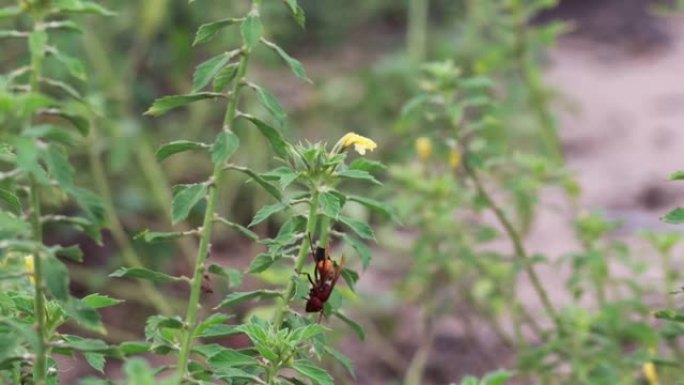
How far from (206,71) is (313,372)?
0.36 metres

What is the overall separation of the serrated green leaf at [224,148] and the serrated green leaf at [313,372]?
25 cm

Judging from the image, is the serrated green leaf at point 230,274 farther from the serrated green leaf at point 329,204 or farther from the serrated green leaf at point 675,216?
the serrated green leaf at point 675,216

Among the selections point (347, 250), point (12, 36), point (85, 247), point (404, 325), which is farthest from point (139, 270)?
point (85, 247)

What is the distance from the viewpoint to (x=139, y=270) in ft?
4.23

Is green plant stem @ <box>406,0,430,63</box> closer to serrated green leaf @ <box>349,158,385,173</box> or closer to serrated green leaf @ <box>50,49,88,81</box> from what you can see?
serrated green leaf @ <box>349,158,385,173</box>

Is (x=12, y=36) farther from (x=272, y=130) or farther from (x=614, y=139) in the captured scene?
(x=614, y=139)

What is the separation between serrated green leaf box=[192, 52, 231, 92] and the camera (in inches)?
49.9

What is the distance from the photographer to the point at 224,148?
1.26m

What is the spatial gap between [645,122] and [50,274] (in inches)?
177

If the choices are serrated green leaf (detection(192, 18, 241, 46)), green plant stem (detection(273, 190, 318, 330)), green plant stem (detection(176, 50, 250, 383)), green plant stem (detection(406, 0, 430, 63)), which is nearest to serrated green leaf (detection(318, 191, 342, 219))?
green plant stem (detection(273, 190, 318, 330))

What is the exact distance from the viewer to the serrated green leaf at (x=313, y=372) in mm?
1257

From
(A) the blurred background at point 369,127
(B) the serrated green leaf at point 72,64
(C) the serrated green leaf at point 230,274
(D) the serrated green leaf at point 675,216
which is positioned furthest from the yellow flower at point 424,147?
(B) the serrated green leaf at point 72,64

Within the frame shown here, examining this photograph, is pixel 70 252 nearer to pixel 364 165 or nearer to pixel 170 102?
pixel 170 102

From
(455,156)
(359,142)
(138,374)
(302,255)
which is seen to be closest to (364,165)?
(359,142)
